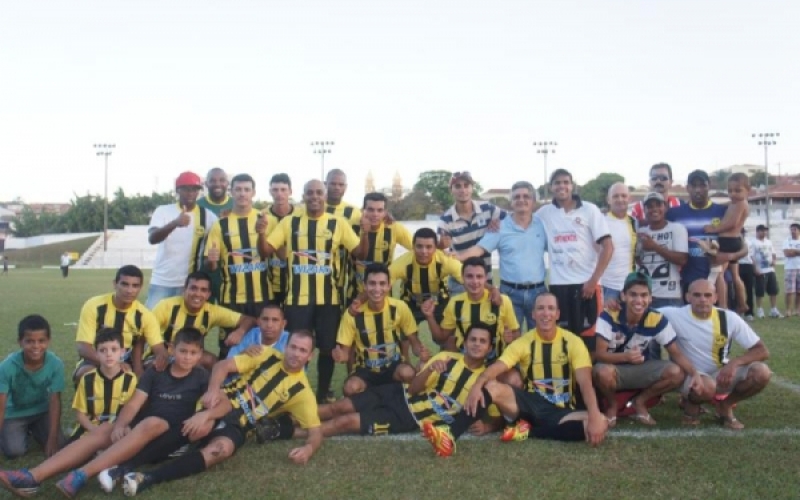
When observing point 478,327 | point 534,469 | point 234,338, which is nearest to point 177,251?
point 234,338

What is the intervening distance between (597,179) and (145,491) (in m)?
85.4

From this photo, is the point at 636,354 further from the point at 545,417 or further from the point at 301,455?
the point at 301,455

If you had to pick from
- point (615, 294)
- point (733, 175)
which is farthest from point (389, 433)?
point (733, 175)

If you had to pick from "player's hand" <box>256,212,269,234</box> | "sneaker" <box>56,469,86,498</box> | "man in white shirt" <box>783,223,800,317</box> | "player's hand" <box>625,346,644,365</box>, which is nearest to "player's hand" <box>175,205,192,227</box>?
"player's hand" <box>256,212,269,234</box>

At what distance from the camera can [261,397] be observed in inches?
185

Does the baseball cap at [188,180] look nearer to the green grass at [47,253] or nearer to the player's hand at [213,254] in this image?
the player's hand at [213,254]

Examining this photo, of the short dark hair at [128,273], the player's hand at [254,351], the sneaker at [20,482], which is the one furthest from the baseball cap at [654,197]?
the sneaker at [20,482]

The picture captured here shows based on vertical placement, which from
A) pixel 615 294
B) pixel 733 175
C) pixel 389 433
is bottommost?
pixel 389 433

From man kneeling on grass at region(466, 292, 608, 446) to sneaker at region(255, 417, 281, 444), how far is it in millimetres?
1292

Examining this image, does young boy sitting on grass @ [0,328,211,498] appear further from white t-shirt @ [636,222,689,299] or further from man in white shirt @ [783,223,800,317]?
man in white shirt @ [783,223,800,317]

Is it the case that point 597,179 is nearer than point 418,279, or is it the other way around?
point 418,279

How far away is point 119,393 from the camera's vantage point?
179 inches

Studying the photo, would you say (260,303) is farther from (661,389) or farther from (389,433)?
(661,389)

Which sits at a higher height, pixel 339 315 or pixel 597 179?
pixel 597 179
